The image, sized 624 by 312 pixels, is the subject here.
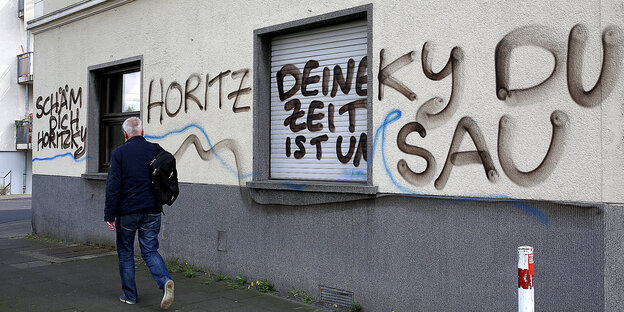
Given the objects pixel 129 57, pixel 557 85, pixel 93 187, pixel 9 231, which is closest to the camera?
pixel 557 85

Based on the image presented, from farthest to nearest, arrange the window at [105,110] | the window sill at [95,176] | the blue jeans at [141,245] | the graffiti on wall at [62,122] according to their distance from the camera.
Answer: the graffiti on wall at [62,122], the window at [105,110], the window sill at [95,176], the blue jeans at [141,245]

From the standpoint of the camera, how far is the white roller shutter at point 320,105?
5.91m

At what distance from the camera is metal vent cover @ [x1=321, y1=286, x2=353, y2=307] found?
5625 mm

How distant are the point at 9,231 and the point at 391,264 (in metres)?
9.79

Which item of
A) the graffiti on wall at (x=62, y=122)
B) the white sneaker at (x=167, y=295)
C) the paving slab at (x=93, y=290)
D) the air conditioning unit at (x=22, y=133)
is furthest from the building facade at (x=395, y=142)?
the air conditioning unit at (x=22, y=133)

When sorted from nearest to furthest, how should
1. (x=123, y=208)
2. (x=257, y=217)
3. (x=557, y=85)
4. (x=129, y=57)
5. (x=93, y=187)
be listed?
(x=557, y=85) < (x=123, y=208) < (x=257, y=217) < (x=129, y=57) < (x=93, y=187)

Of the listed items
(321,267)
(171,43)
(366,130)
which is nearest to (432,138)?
(366,130)

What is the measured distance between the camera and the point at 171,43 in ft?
26.1

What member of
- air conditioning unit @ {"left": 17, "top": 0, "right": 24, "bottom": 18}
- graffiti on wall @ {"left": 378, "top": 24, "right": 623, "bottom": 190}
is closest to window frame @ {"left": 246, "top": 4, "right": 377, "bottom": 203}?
graffiti on wall @ {"left": 378, "top": 24, "right": 623, "bottom": 190}

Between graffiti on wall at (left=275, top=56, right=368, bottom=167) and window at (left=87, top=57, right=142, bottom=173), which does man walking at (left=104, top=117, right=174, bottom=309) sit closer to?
graffiti on wall at (left=275, top=56, right=368, bottom=167)

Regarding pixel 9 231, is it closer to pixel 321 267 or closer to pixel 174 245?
pixel 174 245

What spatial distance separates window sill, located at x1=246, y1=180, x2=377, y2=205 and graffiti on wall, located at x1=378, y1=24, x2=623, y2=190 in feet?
1.30

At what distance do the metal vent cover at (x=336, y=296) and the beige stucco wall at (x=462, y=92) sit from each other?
113cm

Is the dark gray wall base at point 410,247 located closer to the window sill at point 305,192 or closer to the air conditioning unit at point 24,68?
the window sill at point 305,192
